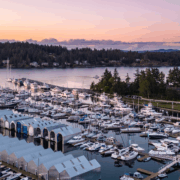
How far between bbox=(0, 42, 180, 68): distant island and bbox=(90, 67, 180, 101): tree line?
64547 mm

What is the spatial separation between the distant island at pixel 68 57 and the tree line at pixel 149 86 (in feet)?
212

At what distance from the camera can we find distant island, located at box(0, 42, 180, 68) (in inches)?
3748

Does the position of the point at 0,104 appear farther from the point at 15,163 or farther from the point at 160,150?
the point at 160,150

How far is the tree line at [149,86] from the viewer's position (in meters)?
27.9

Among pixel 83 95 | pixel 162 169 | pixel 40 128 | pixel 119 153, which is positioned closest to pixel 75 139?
pixel 40 128

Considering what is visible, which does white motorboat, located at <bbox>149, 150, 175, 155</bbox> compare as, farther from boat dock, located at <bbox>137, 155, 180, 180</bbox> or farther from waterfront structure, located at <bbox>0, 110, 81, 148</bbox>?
waterfront structure, located at <bbox>0, 110, 81, 148</bbox>

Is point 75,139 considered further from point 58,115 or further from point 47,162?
point 58,115

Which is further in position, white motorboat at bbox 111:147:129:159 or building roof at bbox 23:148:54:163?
white motorboat at bbox 111:147:129:159

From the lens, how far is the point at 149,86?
1105 inches

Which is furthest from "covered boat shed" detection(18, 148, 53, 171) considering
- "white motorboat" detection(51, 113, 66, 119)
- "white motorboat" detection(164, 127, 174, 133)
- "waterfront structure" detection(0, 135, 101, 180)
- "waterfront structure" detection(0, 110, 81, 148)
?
"white motorboat" detection(51, 113, 66, 119)

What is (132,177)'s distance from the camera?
1013 centimetres

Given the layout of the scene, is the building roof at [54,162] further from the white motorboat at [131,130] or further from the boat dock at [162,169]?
the white motorboat at [131,130]

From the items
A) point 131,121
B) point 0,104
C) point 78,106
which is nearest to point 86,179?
point 131,121

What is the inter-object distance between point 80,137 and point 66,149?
1.28 meters
